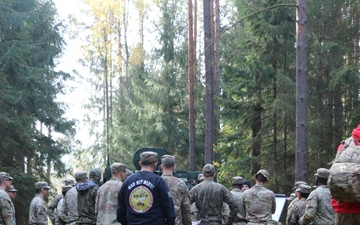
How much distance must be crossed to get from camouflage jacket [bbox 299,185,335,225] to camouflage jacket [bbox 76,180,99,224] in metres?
3.88

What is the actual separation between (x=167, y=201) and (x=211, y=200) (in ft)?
12.8

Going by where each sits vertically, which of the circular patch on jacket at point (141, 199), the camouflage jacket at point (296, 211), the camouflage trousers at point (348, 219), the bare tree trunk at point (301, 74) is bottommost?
the camouflage jacket at point (296, 211)

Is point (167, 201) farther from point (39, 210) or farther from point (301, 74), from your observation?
point (301, 74)

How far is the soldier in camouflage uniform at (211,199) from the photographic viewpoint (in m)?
Result: 11.7

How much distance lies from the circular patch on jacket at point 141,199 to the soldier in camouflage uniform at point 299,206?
189 inches

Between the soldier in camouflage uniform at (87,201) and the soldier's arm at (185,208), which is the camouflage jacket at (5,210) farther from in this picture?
the soldier's arm at (185,208)

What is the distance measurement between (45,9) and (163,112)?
414 inches

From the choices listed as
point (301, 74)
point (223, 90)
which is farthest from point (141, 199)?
point (223, 90)

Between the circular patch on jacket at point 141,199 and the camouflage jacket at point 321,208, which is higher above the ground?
the circular patch on jacket at point 141,199

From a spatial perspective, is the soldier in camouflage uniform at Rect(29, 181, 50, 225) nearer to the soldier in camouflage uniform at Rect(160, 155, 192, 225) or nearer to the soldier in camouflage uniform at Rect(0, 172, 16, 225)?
the soldier in camouflage uniform at Rect(0, 172, 16, 225)

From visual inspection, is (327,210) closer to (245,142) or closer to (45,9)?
(245,142)

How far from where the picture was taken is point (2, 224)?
1120 cm

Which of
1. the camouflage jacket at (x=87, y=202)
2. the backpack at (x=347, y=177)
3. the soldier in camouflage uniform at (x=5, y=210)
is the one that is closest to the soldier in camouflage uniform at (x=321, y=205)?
the backpack at (x=347, y=177)

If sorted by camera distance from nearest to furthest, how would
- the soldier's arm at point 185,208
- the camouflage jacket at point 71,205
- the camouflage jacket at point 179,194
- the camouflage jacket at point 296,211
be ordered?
the soldier's arm at point 185,208 < the camouflage jacket at point 179,194 < the camouflage jacket at point 296,211 < the camouflage jacket at point 71,205
